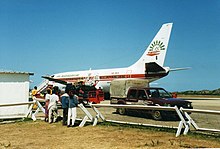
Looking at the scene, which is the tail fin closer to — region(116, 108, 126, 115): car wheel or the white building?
the white building

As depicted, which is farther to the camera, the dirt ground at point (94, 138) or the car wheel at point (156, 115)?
the car wheel at point (156, 115)

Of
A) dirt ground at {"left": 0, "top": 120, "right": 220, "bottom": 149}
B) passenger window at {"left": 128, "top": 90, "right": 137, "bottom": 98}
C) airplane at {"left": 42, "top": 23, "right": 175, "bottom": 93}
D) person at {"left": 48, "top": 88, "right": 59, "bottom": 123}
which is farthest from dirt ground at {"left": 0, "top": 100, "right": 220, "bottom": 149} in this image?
airplane at {"left": 42, "top": 23, "right": 175, "bottom": 93}

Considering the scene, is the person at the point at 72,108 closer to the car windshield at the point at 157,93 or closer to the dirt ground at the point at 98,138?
the dirt ground at the point at 98,138

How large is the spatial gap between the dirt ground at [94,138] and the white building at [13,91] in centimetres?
332

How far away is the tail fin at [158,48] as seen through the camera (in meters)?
34.6

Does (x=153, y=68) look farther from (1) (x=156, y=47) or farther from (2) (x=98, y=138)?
(2) (x=98, y=138)

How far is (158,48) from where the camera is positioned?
3488 cm

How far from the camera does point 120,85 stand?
821 inches

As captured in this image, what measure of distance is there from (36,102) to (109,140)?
21.9ft

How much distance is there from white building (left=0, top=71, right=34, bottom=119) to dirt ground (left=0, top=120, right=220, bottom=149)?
3.32 m

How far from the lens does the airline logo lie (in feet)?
114

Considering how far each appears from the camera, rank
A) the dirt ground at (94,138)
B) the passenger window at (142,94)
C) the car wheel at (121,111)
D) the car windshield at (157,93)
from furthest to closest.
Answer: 1. the passenger window at (142,94)
2. the car windshield at (157,93)
3. the car wheel at (121,111)
4. the dirt ground at (94,138)

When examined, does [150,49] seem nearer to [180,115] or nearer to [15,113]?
[15,113]

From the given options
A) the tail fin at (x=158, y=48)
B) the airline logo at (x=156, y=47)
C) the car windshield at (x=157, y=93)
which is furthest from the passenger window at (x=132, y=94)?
the airline logo at (x=156, y=47)
